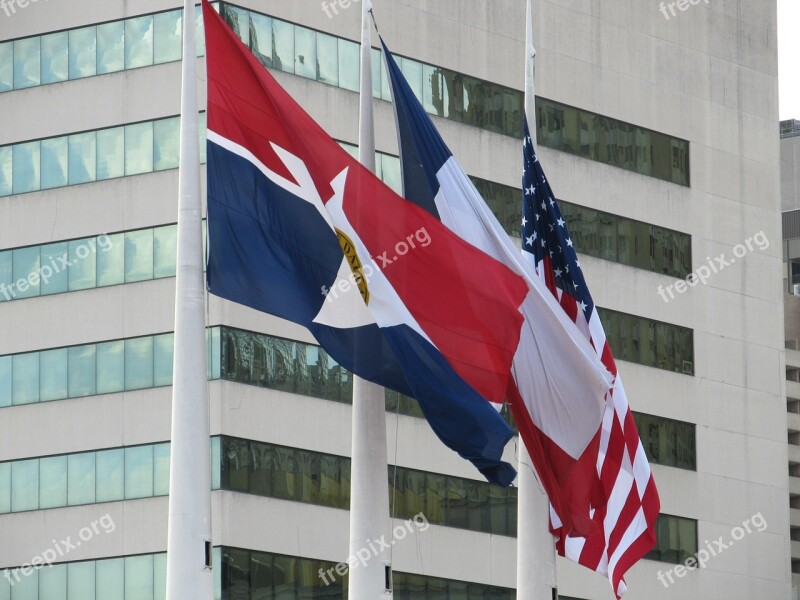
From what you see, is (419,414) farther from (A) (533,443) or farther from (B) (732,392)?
(A) (533,443)

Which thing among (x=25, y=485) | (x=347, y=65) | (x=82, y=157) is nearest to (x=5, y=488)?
(x=25, y=485)

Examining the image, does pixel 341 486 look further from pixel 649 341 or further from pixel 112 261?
pixel 649 341

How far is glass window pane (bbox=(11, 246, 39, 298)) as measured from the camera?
61188 millimetres

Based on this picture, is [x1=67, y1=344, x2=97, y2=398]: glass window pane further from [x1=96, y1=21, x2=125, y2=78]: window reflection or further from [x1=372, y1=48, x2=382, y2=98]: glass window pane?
[x1=372, y1=48, x2=382, y2=98]: glass window pane

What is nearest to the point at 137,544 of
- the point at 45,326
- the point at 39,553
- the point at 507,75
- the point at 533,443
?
the point at 39,553

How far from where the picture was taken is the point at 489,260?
32.8m

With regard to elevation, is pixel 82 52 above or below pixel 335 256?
above

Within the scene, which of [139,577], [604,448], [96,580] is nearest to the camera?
[604,448]

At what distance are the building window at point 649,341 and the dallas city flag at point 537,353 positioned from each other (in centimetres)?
3191

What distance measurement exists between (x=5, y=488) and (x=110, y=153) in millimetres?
10183

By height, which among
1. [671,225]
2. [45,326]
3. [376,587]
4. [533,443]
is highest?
[671,225]

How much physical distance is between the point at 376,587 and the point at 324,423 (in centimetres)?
2768

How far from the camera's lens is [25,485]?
5972 centimetres

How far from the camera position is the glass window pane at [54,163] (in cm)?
6169
